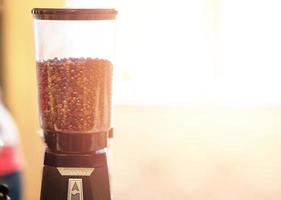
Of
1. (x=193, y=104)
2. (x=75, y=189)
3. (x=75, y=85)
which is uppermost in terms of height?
(x=75, y=85)

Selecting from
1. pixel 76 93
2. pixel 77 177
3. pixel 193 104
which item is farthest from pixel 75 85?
pixel 193 104

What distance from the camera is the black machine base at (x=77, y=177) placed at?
4.39 ft

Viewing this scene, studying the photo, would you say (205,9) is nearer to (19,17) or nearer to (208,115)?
(208,115)

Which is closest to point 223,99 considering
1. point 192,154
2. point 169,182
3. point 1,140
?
point 192,154

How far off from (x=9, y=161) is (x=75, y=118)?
0.64 ft

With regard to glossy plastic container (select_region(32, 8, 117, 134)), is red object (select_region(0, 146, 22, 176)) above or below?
below

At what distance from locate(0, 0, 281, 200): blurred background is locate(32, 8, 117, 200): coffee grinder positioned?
12.2 inches

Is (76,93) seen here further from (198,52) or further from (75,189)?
(198,52)

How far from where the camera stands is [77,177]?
1.34 metres

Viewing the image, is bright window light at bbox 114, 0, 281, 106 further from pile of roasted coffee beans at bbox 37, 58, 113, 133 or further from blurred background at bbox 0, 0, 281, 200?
pile of roasted coffee beans at bbox 37, 58, 113, 133

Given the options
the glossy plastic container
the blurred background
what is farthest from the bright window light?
the glossy plastic container

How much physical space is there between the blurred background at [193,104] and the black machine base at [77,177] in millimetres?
373

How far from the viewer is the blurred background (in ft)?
5.66

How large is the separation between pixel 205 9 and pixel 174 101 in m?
0.30
